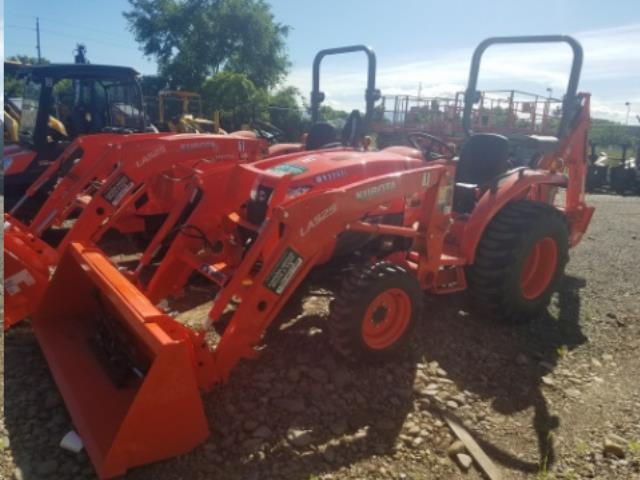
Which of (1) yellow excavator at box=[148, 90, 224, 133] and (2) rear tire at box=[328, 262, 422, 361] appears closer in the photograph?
(2) rear tire at box=[328, 262, 422, 361]

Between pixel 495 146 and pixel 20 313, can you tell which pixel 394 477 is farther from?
pixel 495 146

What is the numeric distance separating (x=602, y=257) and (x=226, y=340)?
5317 millimetres

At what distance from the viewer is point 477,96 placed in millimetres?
5121

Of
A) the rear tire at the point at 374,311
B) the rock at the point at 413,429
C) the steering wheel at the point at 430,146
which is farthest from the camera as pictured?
the steering wheel at the point at 430,146

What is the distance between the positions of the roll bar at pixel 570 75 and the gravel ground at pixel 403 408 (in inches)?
71.6

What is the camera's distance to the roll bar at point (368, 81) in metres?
5.07

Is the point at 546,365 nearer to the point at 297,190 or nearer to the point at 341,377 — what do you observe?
the point at 341,377

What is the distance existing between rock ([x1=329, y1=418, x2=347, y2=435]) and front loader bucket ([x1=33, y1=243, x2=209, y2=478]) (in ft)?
2.15

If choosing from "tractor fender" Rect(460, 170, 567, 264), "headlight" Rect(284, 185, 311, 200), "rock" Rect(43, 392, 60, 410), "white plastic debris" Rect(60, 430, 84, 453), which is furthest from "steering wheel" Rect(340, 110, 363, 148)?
"white plastic debris" Rect(60, 430, 84, 453)

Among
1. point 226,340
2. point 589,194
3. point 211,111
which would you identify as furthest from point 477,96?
point 211,111

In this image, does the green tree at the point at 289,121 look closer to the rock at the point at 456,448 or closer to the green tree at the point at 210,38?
the green tree at the point at 210,38

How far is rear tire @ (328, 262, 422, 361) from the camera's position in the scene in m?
3.01

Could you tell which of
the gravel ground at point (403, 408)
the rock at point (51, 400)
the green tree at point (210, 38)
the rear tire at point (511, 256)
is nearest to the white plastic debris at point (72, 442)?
the gravel ground at point (403, 408)

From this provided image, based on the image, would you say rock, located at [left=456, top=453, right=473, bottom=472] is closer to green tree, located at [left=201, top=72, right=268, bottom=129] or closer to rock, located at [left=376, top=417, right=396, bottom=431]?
rock, located at [left=376, top=417, right=396, bottom=431]
